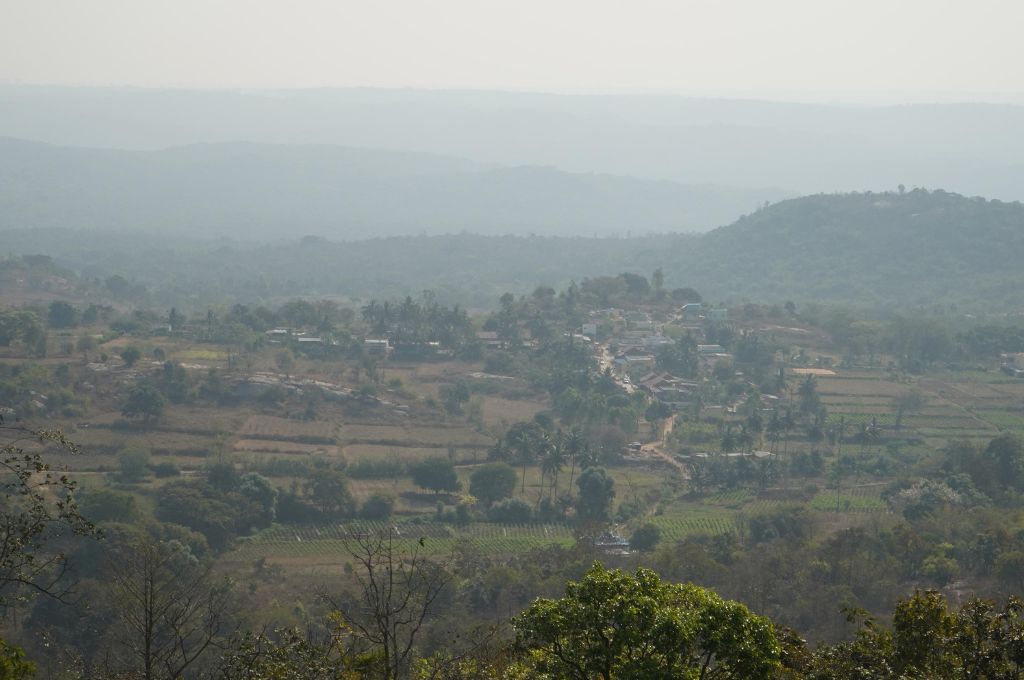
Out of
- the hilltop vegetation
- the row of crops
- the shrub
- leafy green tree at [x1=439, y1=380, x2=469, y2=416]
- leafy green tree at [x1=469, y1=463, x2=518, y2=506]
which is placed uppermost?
the hilltop vegetation

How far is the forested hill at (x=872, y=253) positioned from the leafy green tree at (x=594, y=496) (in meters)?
45.9

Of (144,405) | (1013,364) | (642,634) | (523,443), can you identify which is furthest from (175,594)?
(1013,364)

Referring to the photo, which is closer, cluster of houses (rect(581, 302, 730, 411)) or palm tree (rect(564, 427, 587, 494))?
palm tree (rect(564, 427, 587, 494))

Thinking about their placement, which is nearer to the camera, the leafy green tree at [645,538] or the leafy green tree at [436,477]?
the leafy green tree at [645,538]

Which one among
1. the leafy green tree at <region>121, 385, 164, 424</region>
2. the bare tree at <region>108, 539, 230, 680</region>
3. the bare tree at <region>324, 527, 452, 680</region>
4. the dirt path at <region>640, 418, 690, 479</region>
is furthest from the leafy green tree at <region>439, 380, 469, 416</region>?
the bare tree at <region>108, 539, 230, 680</region>

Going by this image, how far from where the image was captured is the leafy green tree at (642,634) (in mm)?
10164

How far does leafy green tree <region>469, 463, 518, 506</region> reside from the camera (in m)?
35.6

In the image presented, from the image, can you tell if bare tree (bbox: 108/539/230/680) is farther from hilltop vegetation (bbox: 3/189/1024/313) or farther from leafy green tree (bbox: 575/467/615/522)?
hilltop vegetation (bbox: 3/189/1024/313)

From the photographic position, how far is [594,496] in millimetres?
34625

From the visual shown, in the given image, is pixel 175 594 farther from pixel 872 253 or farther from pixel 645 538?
pixel 872 253

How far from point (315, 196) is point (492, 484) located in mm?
143817

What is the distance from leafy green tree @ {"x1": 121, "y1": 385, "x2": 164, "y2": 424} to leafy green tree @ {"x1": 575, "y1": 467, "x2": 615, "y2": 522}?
1525cm

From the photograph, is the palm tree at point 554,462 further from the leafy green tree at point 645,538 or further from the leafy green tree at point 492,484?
the leafy green tree at point 645,538

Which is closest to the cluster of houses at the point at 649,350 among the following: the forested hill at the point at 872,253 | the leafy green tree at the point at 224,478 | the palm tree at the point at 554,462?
the palm tree at the point at 554,462
